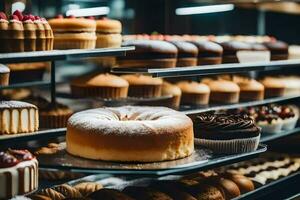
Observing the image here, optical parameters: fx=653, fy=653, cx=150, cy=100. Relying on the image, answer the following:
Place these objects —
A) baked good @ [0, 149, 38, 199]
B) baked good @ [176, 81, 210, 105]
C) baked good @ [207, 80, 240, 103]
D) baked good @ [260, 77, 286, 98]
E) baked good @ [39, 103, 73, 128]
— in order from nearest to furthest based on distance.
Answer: baked good @ [0, 149, 38, 199] → baked good @ [39, 103, 73, 128] → baked good @ [176, 81, 210, 105] → baked good @ [207, 80, 240, 103] → baked good @ [260, 77, 286, 98]

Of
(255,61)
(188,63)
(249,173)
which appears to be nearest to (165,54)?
(188,63)

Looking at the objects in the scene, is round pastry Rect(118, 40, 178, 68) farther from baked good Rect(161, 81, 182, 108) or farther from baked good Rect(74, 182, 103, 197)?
baked good Rect(74, 182, 103, 197)

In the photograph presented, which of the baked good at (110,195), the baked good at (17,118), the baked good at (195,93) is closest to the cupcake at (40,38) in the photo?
the baked good at (17,118)

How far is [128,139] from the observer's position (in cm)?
A: 319

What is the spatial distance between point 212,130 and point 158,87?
3.47 feet

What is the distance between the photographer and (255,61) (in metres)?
5.02

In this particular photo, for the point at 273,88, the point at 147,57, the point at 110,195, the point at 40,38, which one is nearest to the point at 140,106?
the point at 147,57

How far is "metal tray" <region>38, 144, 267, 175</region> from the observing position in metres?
3.05

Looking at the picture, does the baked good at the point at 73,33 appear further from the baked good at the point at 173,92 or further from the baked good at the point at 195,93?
the baked good at the point at 195,93

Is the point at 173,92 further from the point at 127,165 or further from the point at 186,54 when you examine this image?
the point at 127,165

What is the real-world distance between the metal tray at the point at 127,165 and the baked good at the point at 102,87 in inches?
42.9

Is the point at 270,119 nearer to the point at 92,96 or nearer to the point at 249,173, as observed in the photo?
the point at 249,173

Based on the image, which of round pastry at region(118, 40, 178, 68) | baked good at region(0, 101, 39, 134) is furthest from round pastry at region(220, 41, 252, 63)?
baked good at region(0, 101, 39, 134)

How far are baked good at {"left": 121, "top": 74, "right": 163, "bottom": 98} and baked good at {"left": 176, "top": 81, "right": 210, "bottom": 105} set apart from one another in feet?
1.32
